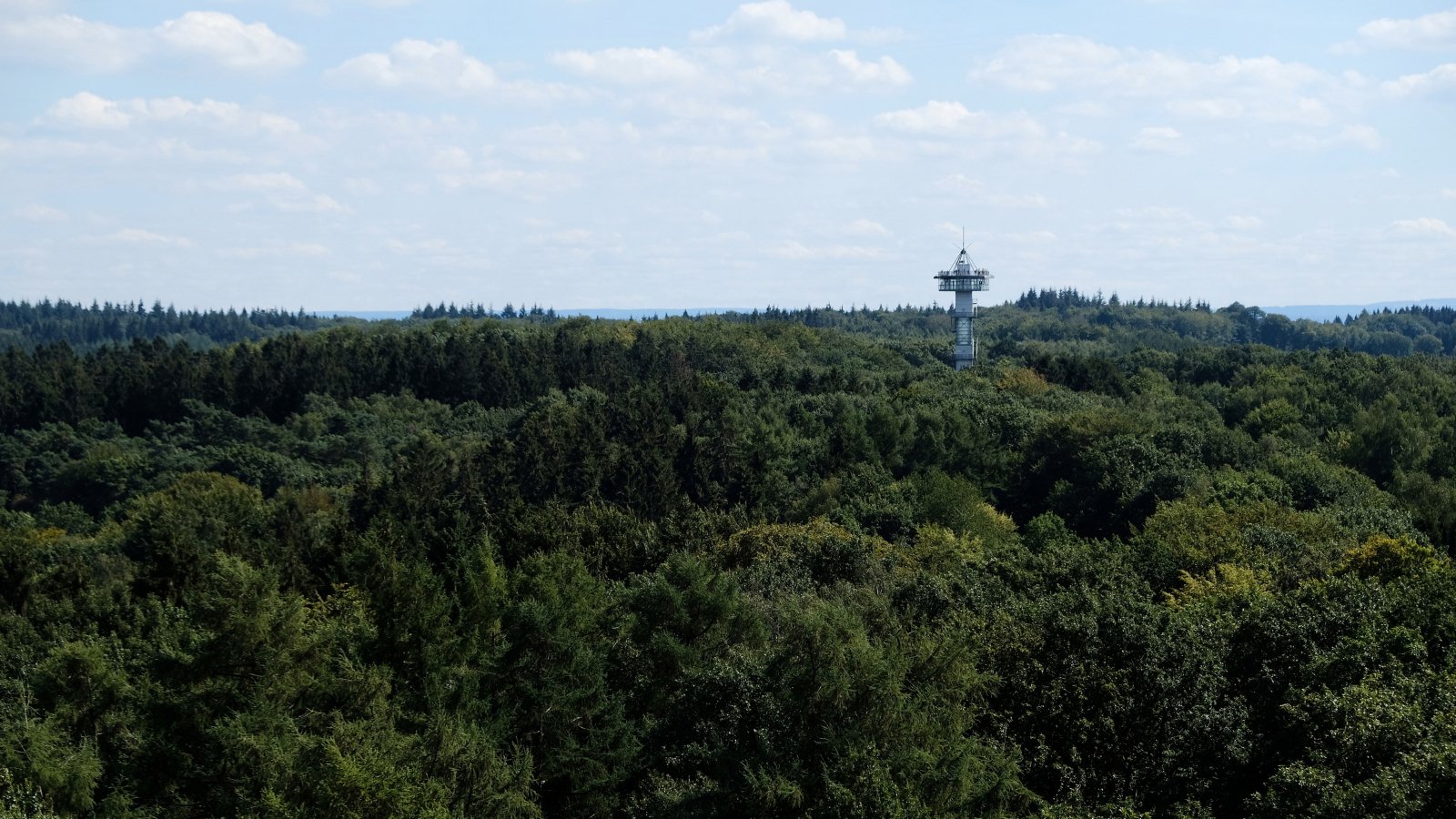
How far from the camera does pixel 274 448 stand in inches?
4520

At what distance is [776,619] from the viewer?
4191 centimetres

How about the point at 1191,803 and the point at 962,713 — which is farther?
the point at 962,713

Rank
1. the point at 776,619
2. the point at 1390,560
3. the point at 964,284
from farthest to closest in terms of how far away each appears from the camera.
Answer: the point at 964,284 < the point at 1390,560 < the point at 776,619

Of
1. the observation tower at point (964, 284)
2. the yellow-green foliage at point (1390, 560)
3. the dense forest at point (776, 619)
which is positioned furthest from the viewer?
the observation tower at point (964, 284)

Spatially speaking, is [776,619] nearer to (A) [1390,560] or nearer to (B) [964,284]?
(A) [1390,560]

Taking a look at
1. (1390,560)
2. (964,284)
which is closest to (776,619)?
(1390,560)

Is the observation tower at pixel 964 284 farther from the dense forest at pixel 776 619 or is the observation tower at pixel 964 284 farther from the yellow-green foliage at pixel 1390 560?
the yellow-green foliage at pixel 1390 560

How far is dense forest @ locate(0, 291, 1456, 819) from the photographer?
93.3 ft

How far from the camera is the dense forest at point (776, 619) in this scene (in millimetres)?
28438

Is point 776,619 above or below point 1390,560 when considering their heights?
below

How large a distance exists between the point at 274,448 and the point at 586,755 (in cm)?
8652

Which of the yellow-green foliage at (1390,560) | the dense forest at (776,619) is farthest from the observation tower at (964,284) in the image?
the yellow-green foliage at (1390,560)

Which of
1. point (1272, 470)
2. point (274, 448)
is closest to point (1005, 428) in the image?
point (1272, 470)

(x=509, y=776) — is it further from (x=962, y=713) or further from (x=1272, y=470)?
(x=1272, y=470)
